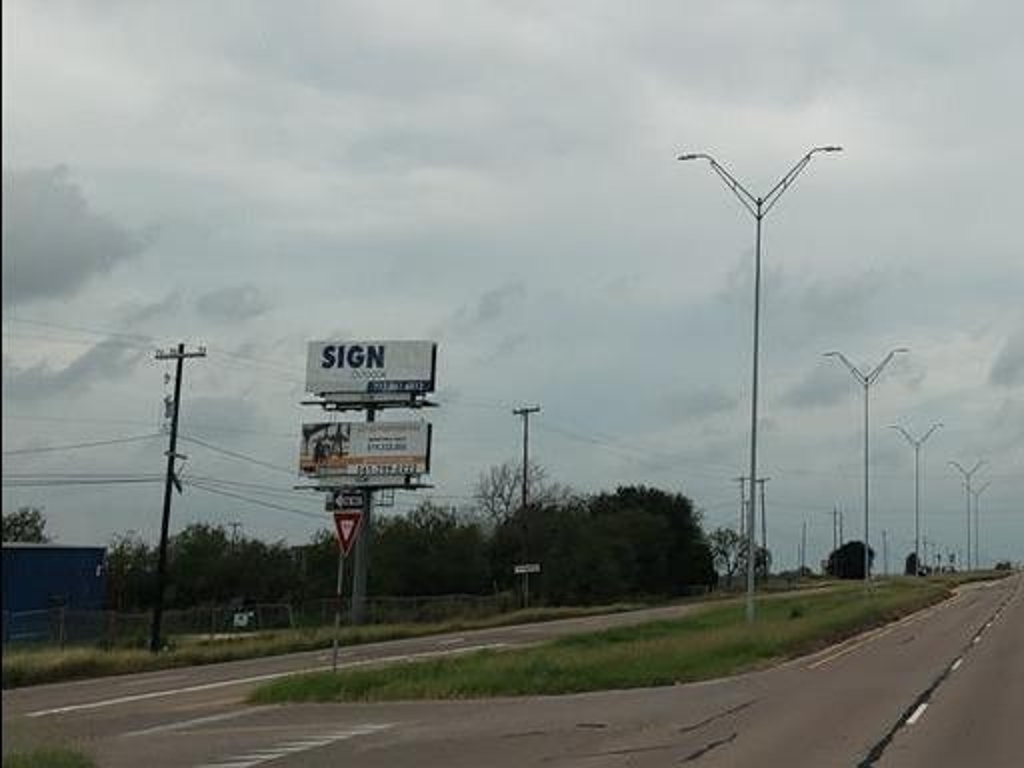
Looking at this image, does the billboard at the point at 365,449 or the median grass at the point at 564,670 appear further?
the billboard at the point at 365,449

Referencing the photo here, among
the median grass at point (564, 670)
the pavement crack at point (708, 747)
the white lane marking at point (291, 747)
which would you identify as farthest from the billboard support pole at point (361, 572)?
the pavement crack at point (708, 747)

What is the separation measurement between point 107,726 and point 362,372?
5043cm

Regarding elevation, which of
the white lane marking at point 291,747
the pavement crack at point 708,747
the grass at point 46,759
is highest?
the pavement crack at point 708,747

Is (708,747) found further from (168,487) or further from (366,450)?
(366,450)

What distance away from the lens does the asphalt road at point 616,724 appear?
51.9 feet

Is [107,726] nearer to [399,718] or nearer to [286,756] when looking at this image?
[399,718]

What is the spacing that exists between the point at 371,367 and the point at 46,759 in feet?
199

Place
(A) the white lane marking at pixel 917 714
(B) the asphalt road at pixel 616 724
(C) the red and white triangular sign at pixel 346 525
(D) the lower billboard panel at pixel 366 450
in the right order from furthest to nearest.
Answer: (D) the lower billboard panel at pixel 366 450 → (C) the red and white triangular sign at pixel 346 525 → (A) the white lane marking at pixel 917 714 → (B) the asphalt road at pixel 616 724

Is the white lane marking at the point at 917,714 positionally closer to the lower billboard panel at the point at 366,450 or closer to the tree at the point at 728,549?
the lower billboard panel at the point at 366,450

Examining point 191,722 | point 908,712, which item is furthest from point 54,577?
point 908,712

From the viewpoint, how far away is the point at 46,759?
13227mm

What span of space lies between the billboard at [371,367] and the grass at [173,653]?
13.0 metres

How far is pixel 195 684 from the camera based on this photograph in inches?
1404

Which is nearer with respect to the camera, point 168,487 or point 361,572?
point 168,487
